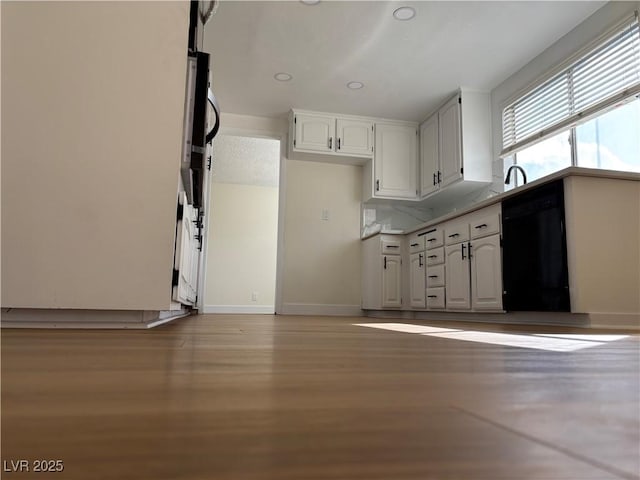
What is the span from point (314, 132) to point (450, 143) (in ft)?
4.47

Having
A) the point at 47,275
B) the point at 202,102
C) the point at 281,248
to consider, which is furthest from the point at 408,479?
the point at 281,248

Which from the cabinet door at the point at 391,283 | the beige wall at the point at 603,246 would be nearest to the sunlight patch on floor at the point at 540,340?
the beige wall at the point at 603,246

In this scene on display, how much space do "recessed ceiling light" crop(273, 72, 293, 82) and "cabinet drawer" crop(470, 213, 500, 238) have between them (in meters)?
2.05

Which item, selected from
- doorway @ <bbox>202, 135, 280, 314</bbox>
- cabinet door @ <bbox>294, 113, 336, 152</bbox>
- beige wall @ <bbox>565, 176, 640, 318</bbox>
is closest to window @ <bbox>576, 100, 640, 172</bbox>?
beige wall @ <bbox>565, 176, 640, 318</bbox>

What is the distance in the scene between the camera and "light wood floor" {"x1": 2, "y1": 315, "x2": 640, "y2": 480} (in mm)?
170

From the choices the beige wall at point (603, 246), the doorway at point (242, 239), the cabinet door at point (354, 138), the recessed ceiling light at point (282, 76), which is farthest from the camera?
the doorway at point (242, 239)

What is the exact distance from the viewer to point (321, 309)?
4918mm

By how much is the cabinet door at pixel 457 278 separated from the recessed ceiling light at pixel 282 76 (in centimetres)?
204

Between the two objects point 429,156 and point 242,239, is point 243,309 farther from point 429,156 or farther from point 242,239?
point 429,156

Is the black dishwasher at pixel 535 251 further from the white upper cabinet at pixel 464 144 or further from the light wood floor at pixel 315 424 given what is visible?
the light wood floor at pixel 315 424

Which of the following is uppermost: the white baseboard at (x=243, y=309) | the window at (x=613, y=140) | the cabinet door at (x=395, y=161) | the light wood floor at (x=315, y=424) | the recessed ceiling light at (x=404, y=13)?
the recessed ceiling light at (x=404, y=13)

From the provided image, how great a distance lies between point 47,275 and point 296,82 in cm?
346

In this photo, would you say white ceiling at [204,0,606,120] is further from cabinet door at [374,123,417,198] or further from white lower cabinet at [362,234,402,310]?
white lower cabinet at [362,234,402,310]

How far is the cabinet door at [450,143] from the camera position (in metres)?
4.36
